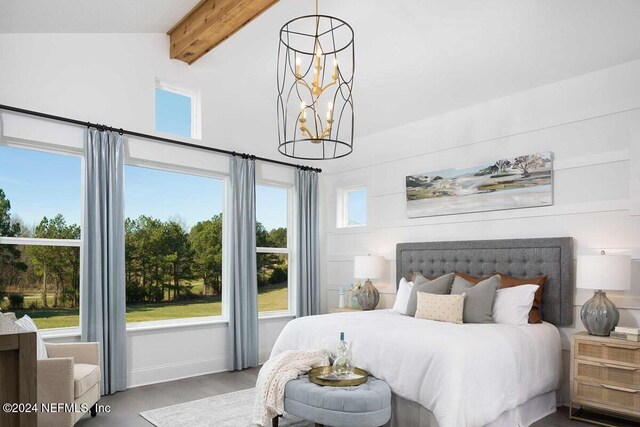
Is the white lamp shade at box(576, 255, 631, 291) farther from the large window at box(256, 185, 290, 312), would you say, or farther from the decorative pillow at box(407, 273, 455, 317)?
the large window at box(256, 185, 290, 312)

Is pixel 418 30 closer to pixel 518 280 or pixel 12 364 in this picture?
pixel 518 280

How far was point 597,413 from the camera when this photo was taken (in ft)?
12.8

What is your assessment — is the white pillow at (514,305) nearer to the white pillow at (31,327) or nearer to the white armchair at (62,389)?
the white armchair at (62,389)

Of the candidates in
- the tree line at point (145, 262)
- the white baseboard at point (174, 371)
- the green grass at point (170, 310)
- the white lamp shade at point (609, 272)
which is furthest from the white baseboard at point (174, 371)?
the white lamp shade at point (609, 272)

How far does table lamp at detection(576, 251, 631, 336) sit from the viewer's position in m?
3.67

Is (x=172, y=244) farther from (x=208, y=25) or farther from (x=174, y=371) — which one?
(x=208, y=25)

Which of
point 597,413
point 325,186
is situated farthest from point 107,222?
point 597,413

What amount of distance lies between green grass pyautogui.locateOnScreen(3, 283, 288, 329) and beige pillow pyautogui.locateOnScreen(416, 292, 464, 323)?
8.13 ft

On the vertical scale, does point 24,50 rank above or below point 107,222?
above

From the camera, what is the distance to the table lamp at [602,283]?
367 cm

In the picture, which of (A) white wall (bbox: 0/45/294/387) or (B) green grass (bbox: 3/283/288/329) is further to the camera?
(B) green grass (bbox: 3/283/288/329)

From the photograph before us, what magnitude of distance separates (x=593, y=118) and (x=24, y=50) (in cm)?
505

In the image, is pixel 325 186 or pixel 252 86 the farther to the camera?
→ pixel 325 186

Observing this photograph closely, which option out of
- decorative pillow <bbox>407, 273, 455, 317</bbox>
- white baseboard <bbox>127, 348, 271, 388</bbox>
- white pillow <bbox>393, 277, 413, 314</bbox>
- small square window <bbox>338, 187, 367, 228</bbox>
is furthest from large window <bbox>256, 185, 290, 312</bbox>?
decorative pillow <bbox>407, 273, 455, 317</bbox>
